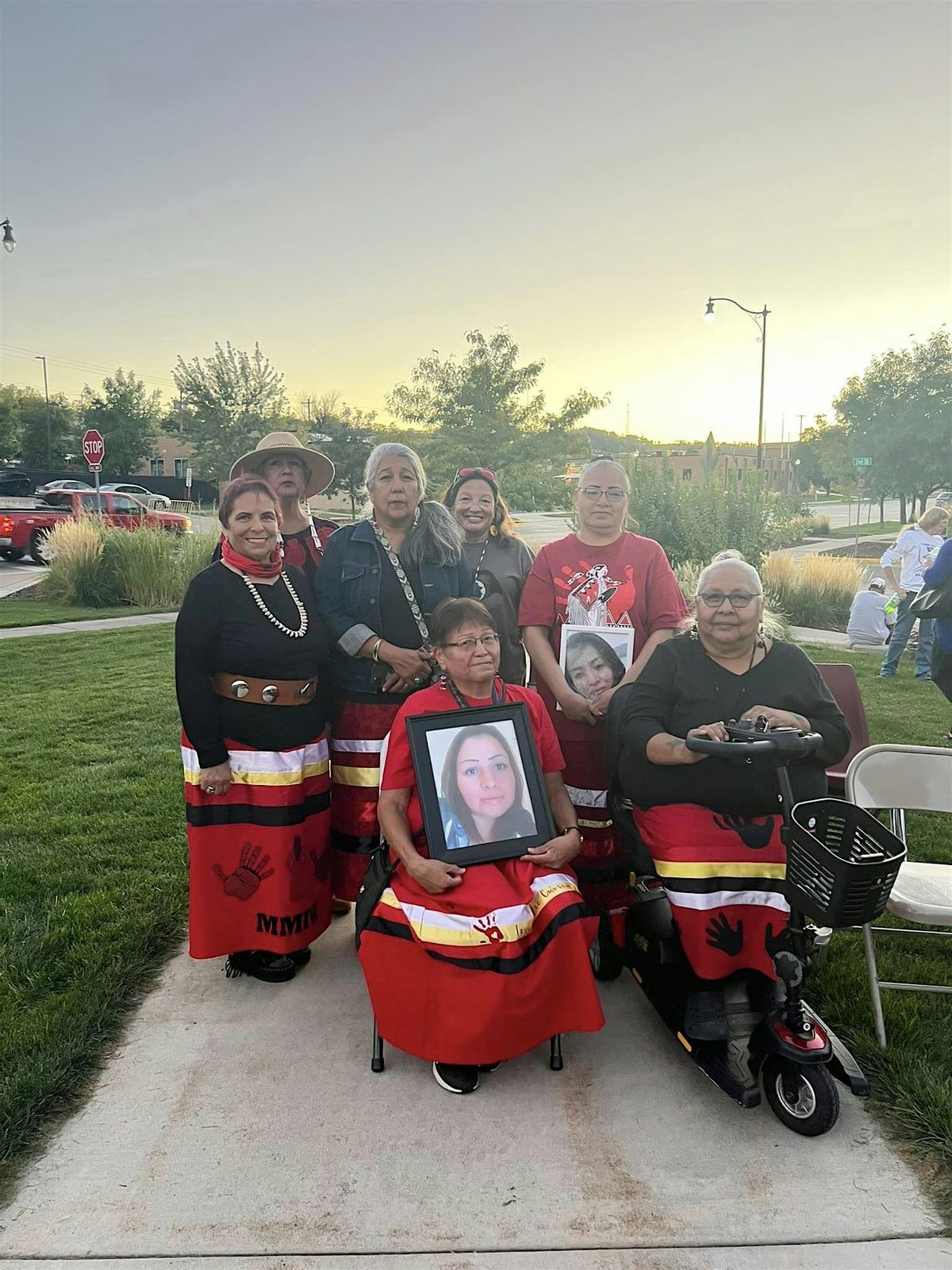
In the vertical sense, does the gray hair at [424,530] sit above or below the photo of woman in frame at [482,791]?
above

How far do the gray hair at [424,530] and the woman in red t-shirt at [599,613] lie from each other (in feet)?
1.68

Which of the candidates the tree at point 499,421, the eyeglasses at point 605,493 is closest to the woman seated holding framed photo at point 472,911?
the eyeglasses at point 605,493

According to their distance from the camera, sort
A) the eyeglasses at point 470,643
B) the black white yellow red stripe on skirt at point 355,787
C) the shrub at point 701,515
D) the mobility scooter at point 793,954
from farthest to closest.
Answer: the shrub at point 701,515 < the black white yellow red stripe on skirt at point 355,787 < the eyeglasses at point 470,643 < the mobility scooter at point 793,954

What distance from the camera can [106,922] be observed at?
404 cm

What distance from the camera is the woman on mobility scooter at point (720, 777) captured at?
115 inches

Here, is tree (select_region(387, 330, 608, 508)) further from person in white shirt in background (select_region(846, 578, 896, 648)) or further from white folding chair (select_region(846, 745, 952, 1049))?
white folding chair (select_region(846, 745, 952, 1049))

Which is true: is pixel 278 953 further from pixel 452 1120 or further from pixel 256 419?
pixel 256 419

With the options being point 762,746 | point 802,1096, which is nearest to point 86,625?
point 762,746

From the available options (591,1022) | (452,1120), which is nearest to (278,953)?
(452,1120)

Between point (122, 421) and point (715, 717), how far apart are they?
49375 millimetres

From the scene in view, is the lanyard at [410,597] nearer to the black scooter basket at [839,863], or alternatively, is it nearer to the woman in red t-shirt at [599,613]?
the woman in red t-shirt at [599,613]

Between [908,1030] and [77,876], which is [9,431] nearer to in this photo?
[77,876]

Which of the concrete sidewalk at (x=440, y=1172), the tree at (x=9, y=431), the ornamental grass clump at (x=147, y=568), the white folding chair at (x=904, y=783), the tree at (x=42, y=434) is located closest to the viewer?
the concrete sidewalk at (x=440, y=1172)

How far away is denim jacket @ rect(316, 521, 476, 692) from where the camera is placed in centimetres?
356
